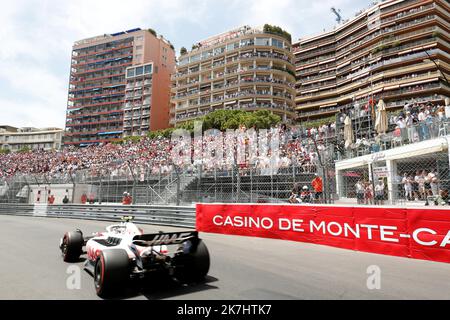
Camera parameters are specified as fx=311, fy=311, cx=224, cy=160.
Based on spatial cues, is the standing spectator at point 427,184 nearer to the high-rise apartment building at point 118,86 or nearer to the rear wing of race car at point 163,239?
the rear wing of race car at point 163,239

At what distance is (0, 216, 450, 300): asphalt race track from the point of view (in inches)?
160

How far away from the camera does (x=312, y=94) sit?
7038cm

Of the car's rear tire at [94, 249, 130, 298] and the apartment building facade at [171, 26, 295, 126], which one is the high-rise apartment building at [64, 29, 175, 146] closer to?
the apartment building facade at [171, 26, 295, 126]

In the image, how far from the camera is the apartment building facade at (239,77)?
55.8m

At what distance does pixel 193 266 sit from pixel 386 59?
2447 inches

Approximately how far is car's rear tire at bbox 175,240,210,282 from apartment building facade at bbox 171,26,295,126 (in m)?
49.8

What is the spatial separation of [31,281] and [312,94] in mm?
71535

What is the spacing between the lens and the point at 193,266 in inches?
178

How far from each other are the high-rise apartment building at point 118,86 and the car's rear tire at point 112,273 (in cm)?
6794

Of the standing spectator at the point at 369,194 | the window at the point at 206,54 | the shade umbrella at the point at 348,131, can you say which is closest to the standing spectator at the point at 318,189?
the standing spectator at the point at 369,194

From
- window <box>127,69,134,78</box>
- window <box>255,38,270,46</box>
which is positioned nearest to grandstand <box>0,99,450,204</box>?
window <box>255,38,270,46</box>

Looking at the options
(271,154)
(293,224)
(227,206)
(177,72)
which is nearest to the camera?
(293,224)

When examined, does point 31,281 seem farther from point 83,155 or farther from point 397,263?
point 83,155
